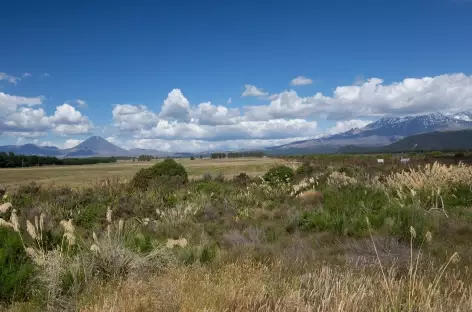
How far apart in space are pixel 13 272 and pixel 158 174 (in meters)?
21.8

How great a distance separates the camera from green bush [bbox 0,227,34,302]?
15.2ft

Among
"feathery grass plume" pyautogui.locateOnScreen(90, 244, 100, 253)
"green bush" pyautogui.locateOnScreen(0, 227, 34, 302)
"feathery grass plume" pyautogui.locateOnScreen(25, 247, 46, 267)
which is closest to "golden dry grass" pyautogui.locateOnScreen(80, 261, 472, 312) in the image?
"feathery grass plume" pyautogui.locateOnScreen(90, 244, 100, 253)

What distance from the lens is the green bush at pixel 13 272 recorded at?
4621 millimetres

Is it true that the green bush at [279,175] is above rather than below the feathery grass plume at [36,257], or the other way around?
below


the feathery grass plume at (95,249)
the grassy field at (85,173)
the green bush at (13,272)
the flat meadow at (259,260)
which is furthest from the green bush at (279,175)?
the green bush at (13,272)

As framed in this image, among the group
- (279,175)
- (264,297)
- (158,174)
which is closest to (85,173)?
(158,174)

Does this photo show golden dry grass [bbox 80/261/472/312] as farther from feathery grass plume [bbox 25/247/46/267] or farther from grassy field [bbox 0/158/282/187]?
grassy field [bbox 0/158/282/187]

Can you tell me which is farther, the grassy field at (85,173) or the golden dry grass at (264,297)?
the grassy field at (85,173)

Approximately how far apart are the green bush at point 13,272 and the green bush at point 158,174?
17822 mm

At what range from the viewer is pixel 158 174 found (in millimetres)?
26484

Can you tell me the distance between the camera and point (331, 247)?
7.35 meters

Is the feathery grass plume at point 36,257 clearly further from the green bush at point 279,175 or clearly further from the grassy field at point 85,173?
the grassy field at point 85,173

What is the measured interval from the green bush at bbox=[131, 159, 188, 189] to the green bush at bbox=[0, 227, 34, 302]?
1782 centimetres

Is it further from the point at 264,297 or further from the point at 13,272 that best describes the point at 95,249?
the point at 264,297
